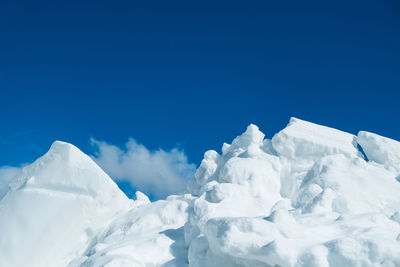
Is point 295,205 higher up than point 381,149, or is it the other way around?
point 381,149

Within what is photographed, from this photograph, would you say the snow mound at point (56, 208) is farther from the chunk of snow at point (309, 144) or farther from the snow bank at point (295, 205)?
the chunk of snow at point (309, 144)

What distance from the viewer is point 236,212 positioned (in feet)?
37.7

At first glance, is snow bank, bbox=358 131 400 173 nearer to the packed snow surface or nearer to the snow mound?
the packed snow surface

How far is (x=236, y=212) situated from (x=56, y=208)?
5.89 meters

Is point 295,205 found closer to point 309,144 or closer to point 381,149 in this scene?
point 309,144

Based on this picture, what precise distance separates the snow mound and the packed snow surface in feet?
0.11

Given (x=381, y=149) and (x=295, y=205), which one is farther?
(x=381, y=149)

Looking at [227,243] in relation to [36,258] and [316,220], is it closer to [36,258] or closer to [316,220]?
[316,220]

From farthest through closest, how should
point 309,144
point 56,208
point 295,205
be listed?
point 309,144 → point 56,208 → point 295,205

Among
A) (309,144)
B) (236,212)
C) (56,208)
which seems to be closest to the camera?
(236,212)

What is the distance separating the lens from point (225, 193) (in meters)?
12.0

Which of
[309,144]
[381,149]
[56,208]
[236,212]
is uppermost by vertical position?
[309,144]

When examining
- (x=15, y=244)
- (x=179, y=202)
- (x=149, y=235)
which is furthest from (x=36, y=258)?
(x=179, y=202)

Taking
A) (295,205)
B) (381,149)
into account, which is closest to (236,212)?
(295,205)
